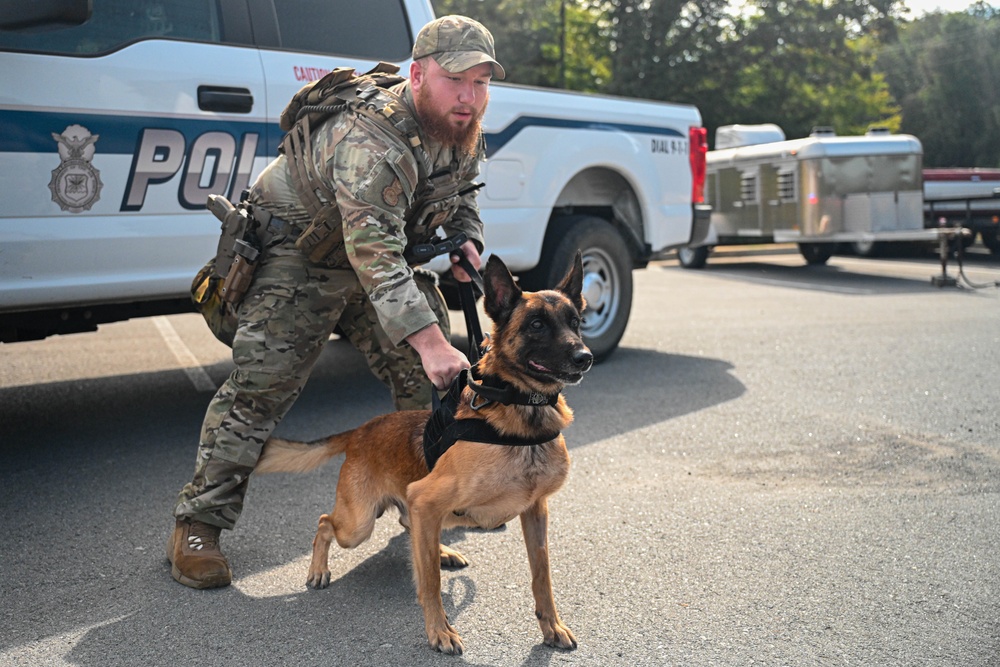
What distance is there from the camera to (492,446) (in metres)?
2.83

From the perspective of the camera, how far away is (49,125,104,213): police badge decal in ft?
13.8

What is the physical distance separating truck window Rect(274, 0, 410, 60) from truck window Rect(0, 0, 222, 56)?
0.43 metres

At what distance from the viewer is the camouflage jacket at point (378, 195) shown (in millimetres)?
2865

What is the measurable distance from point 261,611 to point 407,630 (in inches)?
19.5

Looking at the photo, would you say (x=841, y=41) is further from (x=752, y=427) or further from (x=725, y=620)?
(x=725, y=620)

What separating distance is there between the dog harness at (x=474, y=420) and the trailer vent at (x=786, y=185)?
12.1 m

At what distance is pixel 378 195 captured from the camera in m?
2.96

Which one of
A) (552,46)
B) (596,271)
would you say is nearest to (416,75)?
(596,271)

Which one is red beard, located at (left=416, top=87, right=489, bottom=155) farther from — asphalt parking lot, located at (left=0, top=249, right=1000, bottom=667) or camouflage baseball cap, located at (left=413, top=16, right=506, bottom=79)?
asphalt parking lot, located at (left=0, top=249, right=1000, bottom=667)

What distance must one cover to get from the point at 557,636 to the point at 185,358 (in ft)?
16.9

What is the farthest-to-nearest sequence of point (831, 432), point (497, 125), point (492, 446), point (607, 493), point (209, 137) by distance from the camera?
1. point (497, 125)
2. point (831, 432)
3. point (209, 137)
4. point (607, 493)
5. point (492, 446)

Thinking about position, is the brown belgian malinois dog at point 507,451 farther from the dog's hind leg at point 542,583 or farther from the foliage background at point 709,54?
the foliage background at point 709,54

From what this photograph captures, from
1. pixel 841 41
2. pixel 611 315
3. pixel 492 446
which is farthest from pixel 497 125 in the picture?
pixel 841 41

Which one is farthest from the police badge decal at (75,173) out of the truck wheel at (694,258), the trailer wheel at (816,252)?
the trailer wheel at (816,252)
